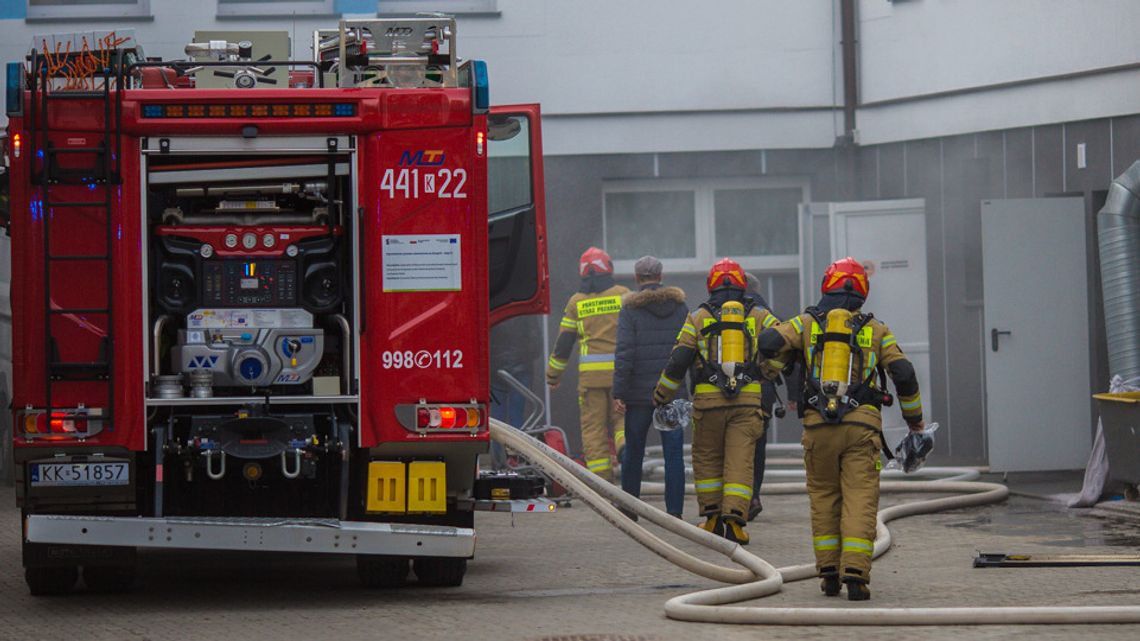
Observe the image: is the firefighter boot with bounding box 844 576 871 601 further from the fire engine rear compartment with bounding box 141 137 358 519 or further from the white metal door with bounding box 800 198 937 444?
the white metal door with bounding box 800 198 937 444

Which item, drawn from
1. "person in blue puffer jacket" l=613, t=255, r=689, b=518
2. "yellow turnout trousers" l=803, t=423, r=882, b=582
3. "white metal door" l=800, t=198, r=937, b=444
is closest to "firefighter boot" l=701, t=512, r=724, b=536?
"person in blue puffer jacket" l=613, t=255, r=689, b=518

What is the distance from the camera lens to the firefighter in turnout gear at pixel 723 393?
37.4 ft

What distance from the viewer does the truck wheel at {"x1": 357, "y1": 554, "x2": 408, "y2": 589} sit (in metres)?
9.84

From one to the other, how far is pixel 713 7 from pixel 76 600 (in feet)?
34.4

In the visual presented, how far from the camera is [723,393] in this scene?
37.8 feet

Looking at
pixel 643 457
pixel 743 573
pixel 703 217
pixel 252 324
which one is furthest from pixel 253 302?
pixel 703 217

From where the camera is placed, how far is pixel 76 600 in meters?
9.47

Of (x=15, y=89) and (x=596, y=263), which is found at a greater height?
(x=15, y=89)

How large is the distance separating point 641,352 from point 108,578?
445cm

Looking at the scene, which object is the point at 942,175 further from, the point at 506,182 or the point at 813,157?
the point at 506,182

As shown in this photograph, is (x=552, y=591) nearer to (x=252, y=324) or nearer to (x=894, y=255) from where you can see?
(x=252, y=324)

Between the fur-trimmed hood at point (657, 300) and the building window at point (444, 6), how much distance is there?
5.73m

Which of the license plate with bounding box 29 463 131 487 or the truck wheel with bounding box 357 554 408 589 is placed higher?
the license plate with bounding box 29 463 131 487

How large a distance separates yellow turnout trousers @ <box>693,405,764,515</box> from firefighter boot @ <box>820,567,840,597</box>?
81.0 inches
